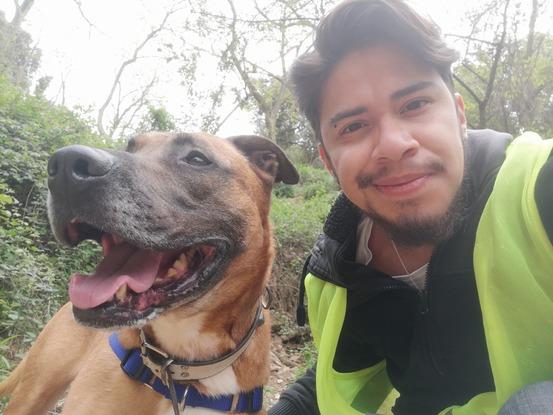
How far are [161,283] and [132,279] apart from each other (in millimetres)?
132

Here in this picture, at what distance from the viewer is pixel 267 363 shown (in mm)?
2508

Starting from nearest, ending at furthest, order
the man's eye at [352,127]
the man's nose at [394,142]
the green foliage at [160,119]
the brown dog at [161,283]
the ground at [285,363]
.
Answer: the brown dog at [161,283], the man's nose at [394,142], the man's eye at [352,127], the ground at [285,363], the green foliage at [160,119]

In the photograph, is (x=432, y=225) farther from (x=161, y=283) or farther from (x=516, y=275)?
(x=161, y=283)

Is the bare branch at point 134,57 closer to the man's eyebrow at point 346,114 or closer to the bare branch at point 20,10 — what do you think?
the bare branch at point 20,10

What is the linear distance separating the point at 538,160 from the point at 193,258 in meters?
1.53

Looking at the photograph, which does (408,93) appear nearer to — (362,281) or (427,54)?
(427,54)

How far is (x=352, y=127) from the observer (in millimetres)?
2223

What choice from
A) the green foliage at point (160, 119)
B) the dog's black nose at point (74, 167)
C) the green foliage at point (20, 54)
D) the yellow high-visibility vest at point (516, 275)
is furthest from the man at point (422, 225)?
the green foliage at point (20, 54)

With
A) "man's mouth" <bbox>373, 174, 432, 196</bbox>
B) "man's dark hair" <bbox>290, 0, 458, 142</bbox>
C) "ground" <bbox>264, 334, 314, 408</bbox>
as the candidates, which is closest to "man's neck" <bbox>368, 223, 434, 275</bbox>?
"man's mouth" <bbox>373, 174, 432, 196</bbox>

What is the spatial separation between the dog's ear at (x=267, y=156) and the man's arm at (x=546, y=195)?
62.7 inches

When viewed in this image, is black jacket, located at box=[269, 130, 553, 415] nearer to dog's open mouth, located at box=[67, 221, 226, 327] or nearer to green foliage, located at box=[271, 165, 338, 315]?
dog's open mouth, located at box=[67, 221, 226, 327]

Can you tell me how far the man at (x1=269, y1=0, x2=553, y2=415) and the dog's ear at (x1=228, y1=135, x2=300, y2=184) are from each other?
0.41 metres

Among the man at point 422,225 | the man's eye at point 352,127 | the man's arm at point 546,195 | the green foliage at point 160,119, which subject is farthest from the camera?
the green foliage at point 160,119

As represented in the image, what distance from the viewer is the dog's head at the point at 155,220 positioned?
5.66 ft
